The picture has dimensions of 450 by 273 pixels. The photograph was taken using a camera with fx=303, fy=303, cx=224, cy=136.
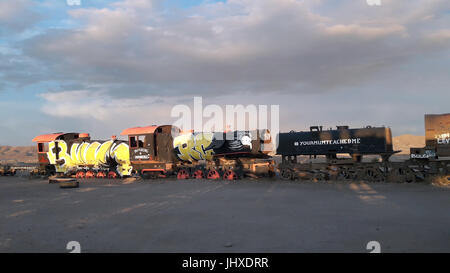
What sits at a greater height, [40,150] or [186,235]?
[40,150]

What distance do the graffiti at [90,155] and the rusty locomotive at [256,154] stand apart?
0.08 metres

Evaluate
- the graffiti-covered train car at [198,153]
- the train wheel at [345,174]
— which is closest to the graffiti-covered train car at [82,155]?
the graffiti-covered train car at [198,153]

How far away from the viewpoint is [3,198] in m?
16.5

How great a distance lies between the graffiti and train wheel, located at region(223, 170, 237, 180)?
8728 mm

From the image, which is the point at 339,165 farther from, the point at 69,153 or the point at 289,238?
the point at 69,153

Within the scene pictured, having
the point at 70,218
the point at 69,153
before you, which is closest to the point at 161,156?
the point at 69,153

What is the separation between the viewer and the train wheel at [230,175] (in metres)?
21.6

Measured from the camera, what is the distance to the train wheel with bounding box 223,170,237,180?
2156 cm

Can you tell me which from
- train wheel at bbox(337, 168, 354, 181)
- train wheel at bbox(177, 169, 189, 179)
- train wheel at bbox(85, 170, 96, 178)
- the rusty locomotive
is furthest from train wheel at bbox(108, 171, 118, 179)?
train wheel at bbox(337, 168, 354, 181)

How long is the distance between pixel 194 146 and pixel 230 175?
3496mm

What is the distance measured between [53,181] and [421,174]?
2601 cm

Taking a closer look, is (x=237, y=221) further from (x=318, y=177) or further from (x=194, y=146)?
(x=194, y=146)

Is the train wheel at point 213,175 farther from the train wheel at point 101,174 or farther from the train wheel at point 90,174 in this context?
the train wheel at point 90,174
